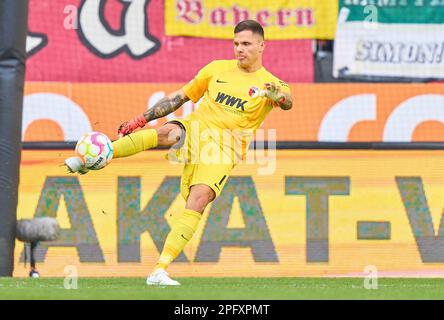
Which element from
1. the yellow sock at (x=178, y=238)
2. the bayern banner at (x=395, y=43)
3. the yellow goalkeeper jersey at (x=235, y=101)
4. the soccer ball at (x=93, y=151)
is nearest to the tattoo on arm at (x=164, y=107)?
the yellow goalkeeper jersey at (x=235, y=101)

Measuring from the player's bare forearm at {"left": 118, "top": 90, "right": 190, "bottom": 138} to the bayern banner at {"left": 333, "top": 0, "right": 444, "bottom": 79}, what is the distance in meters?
3.35

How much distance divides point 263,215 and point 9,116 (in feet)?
9.68

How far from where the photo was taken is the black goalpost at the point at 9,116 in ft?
31.7

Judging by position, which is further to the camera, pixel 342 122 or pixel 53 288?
pixel 342 122

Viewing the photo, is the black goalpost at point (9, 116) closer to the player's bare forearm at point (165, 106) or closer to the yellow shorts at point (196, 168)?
the player's bare forearm at point (165, 106)

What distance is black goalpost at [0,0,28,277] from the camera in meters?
9.66

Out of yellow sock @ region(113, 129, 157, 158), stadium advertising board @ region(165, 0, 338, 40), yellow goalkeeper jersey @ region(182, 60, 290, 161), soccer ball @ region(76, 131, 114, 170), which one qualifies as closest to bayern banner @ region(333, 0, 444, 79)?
stadium advertising board @ region(165, 0, 338, 40)

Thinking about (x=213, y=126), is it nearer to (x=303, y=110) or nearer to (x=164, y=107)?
(x=164, y=107)

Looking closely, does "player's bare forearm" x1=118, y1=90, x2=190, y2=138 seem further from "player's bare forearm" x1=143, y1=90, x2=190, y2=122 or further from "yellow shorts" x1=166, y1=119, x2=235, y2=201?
"yellow shorts" x1=166, y1=119, x2=235, y2=201

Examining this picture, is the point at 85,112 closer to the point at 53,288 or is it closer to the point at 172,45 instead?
the point at 172,45

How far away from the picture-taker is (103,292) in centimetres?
734

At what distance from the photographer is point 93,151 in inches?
320
